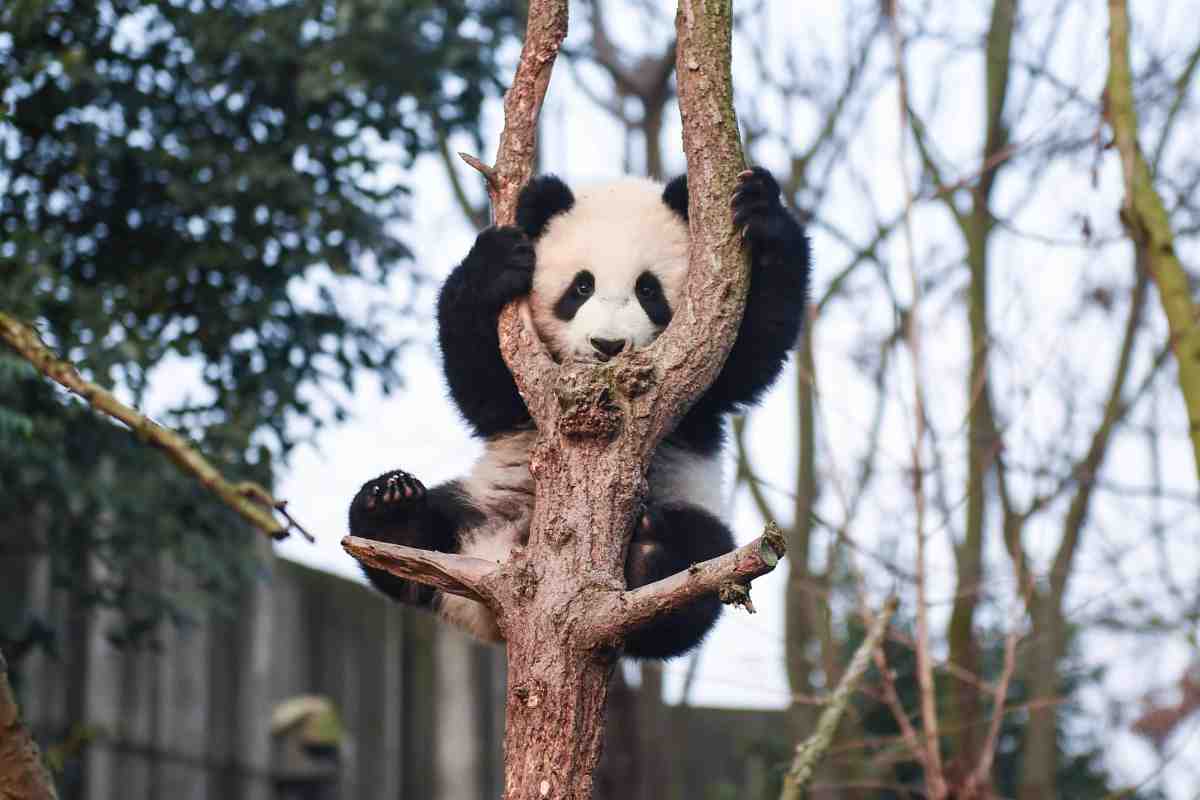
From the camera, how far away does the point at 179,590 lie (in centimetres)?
552

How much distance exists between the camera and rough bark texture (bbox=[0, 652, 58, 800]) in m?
2.84

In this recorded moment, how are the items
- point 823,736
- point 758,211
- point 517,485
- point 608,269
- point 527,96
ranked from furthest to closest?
point 517,485 < point 608,269 < point 823,736 < point 758,211 < point 527,96

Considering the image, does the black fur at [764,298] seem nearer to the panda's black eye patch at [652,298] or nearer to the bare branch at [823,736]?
the panda's black eye patch at [652,298]

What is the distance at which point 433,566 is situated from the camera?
Answer: 269cm

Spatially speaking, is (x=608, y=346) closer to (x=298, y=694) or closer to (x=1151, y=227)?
(x=1151, y=227)

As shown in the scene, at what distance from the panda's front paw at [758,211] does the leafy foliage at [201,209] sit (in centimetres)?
229

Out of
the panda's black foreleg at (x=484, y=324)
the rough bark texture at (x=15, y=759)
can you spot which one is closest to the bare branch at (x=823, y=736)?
the panda's black foreleg at (x=484, y=324)

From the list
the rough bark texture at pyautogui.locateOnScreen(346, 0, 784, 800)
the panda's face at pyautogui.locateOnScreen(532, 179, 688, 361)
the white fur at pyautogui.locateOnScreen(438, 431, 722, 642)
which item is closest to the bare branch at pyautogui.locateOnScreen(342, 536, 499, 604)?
the rough bark texture at pyautogui.locateOnScreen(346, 0, 784, 800)

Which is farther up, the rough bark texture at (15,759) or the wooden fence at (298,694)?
the wooden fence at (298,694)

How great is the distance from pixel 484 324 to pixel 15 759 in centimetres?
149

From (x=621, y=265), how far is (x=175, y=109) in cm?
225

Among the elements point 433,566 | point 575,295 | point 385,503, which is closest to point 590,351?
point 575,295

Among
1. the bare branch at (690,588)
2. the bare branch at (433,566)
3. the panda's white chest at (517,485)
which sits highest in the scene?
the panda's white chest at (517,485)

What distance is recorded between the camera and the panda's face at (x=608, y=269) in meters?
3.73
